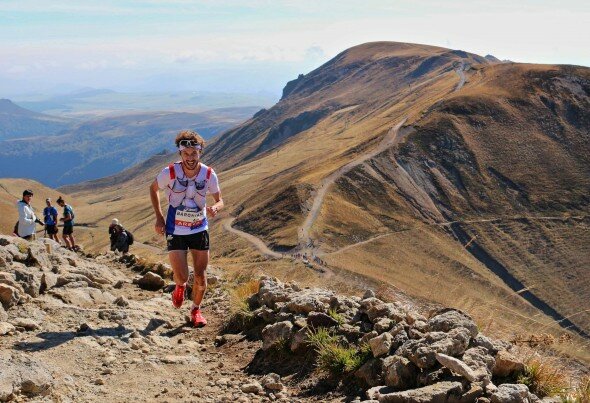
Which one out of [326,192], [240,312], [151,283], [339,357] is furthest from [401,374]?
[326,192]

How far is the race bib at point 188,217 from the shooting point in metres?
8.52

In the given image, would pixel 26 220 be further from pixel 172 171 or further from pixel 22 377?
pixel 22 377

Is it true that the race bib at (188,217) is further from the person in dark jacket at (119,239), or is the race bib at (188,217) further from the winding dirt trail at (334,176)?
the winding dirt trail at (334,176)

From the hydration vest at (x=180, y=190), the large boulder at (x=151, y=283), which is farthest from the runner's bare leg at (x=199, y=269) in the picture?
the large boulder at (x=151, y=283)

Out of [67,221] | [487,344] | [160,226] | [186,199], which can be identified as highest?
[186,199]

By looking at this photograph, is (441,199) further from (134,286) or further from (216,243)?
(134,286)

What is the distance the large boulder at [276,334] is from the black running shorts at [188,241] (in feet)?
5.83

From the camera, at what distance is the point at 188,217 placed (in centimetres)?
854

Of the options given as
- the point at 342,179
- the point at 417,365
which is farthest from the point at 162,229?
the point at 342,179

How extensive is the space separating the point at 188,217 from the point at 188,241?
441mm

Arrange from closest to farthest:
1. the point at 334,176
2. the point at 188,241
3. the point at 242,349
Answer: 1. the point at 242,349
2. the point at 188,241
3. the point at 334,176

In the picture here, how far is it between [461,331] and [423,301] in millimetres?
42616

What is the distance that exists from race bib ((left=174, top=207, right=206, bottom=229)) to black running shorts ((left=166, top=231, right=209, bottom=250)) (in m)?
0.20

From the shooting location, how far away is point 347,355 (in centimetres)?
654
